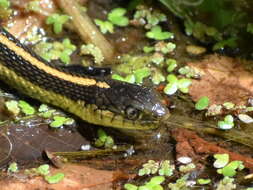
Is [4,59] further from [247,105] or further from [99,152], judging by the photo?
[247,105]

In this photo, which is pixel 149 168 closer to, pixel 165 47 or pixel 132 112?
pixel 132 112

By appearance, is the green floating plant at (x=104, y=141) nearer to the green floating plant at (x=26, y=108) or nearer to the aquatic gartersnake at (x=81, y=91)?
the aquatic gartersnake at (x=81, y=91)

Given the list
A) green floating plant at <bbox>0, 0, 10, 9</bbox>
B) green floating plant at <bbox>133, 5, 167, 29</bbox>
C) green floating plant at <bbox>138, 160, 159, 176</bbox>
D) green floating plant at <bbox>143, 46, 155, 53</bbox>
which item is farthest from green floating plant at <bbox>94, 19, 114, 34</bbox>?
green floating plant at <bbox>138, 160, 159, 176</bbox>

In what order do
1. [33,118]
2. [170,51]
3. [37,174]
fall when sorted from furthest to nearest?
[170,51]
[33,118]
[37,174]

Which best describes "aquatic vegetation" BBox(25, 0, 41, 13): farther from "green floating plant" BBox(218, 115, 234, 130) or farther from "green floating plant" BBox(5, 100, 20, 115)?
"green floating plant" BBox(218, 115, 234, 130)

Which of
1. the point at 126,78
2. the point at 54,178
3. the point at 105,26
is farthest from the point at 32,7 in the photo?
the point at 54,178

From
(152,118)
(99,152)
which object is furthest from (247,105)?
(99,152)
